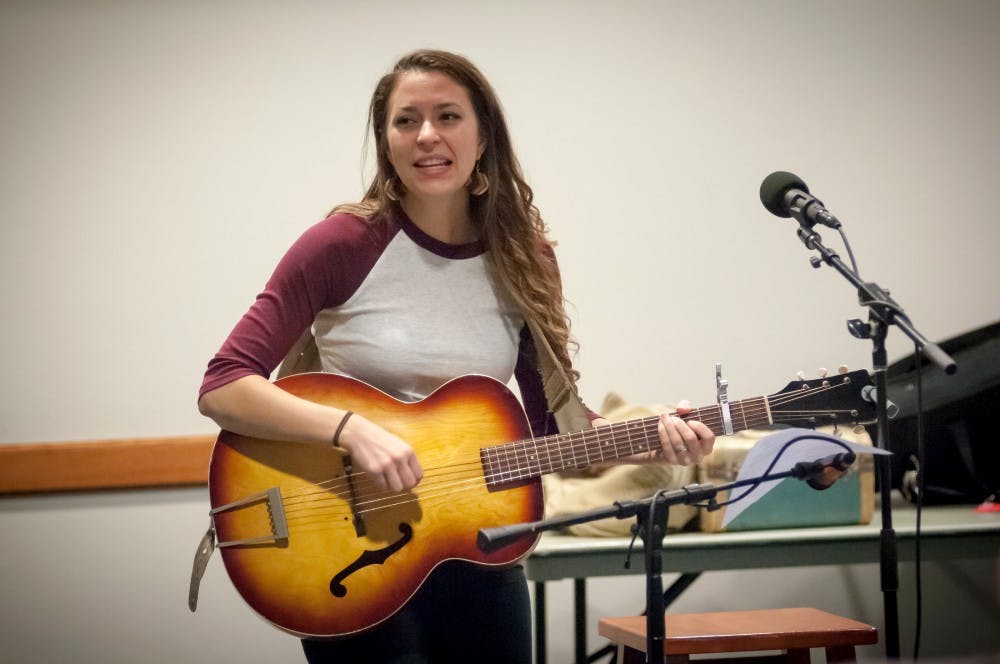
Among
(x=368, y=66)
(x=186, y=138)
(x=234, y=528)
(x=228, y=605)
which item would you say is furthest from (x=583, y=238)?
(x=234, y=528)

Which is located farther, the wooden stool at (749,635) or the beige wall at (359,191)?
the beige wall at (359,191)

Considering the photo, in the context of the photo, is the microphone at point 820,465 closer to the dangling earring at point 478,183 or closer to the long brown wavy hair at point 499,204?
the long brown wavy hair at point 499,204

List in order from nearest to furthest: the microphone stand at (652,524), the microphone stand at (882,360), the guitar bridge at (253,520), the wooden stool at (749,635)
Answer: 1. the microphone stand at (652,524)
2. the microphone stand at (882,360)
3. the guitar bridge at (253,520)
4. the wooden stool at (749,635)

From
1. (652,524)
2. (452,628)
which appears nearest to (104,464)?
(452,628)

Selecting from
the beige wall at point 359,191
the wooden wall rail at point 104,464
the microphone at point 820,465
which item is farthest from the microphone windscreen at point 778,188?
the wooden wall rail at point 104,464

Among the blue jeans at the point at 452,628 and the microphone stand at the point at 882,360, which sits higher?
the microphone stand at the point at 882,360

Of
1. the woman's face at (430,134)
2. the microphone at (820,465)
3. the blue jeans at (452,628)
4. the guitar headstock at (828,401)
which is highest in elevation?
the woman's face at (430,134)

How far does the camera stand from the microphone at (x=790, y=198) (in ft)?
5.83

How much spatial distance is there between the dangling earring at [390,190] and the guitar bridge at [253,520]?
0.59m

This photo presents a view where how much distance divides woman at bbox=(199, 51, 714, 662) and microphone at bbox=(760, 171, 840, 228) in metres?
0.44

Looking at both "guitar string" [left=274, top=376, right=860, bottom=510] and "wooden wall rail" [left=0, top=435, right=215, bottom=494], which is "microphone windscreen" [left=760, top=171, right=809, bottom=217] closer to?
"guitar string" [left=274, top=376, right=860, bottom=510]

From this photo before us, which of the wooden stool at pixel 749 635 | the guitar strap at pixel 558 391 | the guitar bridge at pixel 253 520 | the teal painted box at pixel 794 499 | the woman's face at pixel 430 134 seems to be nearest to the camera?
the guitar bridge at pixel 253 520

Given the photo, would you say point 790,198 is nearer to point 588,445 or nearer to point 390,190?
point 588,445

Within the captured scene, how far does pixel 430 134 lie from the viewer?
187cm
